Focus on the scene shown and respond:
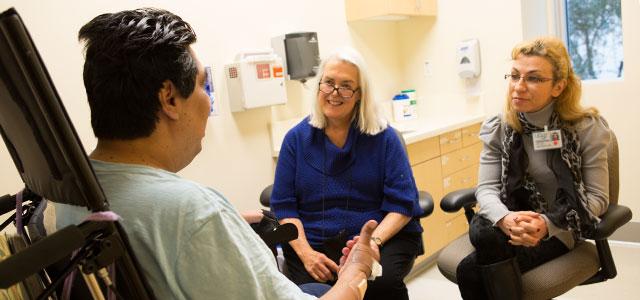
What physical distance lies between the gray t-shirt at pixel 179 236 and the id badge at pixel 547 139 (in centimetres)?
135

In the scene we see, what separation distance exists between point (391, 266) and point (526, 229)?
48 centimetres

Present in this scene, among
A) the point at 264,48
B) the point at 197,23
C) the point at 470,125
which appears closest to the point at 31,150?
the point at 197,23

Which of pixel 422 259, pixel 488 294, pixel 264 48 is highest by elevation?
pixel 264 48

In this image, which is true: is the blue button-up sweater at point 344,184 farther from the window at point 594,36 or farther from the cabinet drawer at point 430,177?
the window at point 594,36

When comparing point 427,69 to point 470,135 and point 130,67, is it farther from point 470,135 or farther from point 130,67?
point 130,67

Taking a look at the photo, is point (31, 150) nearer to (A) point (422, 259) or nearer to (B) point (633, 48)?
(A) point (422, 259)

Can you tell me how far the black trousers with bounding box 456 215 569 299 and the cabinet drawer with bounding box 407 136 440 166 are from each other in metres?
1.07

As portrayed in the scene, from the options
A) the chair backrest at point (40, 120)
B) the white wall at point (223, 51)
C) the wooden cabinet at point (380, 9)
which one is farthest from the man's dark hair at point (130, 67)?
the wooden cabinet at point (380, 9)

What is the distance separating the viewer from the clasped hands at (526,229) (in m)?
1.60

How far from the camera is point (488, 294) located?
5.22ft

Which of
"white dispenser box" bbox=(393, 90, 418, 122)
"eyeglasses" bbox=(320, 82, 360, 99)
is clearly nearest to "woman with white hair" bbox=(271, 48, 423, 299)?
"eyeglasses" bbox=(320, 82, 360, 99)

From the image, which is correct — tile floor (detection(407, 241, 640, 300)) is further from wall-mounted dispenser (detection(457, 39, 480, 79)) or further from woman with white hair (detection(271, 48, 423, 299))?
wall-mounted dispenser (detection(457, 39, 480, 79))

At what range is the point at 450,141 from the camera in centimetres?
306

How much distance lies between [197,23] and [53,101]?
6.41 feet
